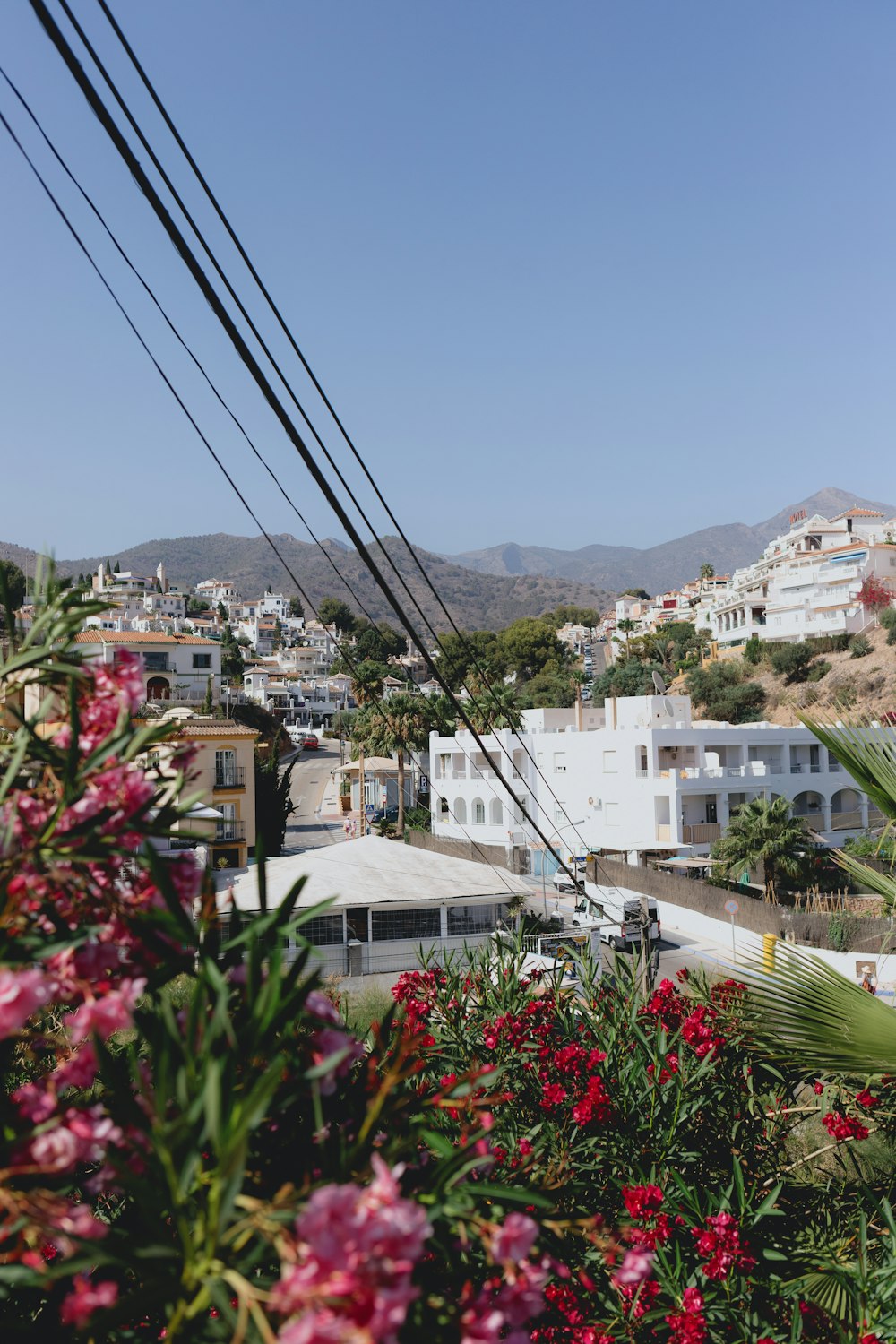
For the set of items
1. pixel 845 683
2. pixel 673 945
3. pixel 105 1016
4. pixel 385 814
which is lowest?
pixel 673 945

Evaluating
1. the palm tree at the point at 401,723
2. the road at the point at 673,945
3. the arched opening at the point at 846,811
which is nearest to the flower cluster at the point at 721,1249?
the road at the point at 673,945

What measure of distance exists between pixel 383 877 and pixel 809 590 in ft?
228

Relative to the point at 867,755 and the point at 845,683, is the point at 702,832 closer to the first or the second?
the point at 845,683

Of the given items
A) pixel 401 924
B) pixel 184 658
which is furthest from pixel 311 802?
pixel 401 924

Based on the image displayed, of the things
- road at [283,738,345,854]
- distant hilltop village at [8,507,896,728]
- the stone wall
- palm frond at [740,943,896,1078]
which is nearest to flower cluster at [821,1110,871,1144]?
palm frond at [740,943,896,1078]

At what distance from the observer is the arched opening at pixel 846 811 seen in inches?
1479

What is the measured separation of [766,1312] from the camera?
3.66m

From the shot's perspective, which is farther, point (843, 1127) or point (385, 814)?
point (385, 814)

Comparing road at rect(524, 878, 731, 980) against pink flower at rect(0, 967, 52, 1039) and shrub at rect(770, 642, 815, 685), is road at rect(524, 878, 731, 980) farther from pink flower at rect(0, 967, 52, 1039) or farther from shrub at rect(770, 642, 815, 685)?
shrub at rect(770, 642, 815, 685)

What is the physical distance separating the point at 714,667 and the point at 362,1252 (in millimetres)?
65882

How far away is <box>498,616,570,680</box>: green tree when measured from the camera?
9338 centimetres

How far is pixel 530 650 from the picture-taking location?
306 ft

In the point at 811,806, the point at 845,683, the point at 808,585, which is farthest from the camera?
the point at 808,585

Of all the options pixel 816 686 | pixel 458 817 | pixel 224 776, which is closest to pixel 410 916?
pixel 224 776
